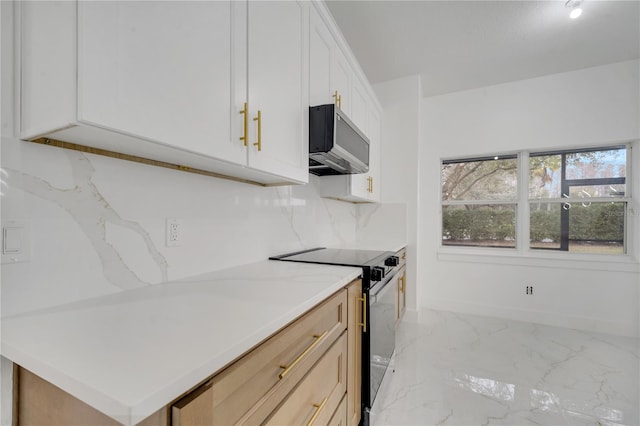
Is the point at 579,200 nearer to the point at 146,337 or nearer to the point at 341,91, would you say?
the point at 341,91

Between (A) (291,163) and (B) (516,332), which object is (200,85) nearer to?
(A) (291,163)

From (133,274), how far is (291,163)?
2.59ft

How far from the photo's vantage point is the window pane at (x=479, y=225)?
3336mm

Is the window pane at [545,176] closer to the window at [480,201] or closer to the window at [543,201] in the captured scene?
the window at [543,201]

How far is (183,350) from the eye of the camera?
0.55 metres

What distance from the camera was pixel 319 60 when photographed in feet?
5.48

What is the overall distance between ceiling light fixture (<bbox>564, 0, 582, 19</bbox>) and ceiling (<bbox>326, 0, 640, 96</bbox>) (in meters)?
0.04

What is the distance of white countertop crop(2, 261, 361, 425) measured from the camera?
435 millimetres

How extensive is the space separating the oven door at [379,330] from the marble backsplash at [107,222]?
711 millimetres

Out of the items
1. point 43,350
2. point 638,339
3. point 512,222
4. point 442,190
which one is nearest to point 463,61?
point 442,190

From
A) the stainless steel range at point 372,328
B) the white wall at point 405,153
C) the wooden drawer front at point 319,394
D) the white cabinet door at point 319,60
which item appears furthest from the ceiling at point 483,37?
the wooden drawer front at point 319,394

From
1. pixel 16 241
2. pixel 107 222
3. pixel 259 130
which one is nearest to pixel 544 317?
pixel 259 130

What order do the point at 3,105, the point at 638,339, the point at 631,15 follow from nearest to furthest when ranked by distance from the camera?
the point at 3,105
the point at 631,15
the point at 638,339

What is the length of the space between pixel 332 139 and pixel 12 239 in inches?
48.9
